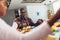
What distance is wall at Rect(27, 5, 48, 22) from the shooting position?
108 inches

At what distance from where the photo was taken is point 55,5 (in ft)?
8.26

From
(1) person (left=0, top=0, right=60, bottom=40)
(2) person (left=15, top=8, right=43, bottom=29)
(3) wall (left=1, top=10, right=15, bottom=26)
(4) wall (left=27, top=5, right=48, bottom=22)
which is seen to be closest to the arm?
(1) person (left=0, top=0, right=60, bottom=40)

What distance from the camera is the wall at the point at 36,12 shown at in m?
2.74

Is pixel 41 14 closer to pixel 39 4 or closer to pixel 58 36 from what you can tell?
pixel 39 4

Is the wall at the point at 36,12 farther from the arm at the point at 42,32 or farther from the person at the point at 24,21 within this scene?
the arm at the point at 42,32

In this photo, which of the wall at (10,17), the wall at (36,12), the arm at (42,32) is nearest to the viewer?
the arm at (42,32)

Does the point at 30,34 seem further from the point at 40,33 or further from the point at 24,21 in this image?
the point at 24,21

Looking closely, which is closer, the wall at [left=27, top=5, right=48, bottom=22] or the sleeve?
the sleeve

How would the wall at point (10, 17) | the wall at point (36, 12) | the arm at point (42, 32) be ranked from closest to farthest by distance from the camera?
the arm at point (42, 32)
the wall at point (36, 12)
the wall at point (10, 17)

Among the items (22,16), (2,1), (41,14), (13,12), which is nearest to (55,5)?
(41,14)

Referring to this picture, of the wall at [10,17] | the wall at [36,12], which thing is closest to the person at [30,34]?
the wall at [36,12]

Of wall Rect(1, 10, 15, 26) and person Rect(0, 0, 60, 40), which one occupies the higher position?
person Rect(0, 0, 60, 40)

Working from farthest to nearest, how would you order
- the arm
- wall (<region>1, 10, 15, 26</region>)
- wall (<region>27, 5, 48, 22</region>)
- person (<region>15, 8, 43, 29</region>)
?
wall (<region>1, 10, 15, 26</region>)
wall (<region>27, 5, 48, 22</region>)
person (<region>15, 8, 43, 29</region>)
the arm

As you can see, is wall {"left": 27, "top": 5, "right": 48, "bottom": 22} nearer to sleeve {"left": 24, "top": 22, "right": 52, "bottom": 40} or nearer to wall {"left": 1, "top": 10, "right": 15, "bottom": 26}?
wall {"left": 1, "top": 10, "right": 15, "bottom": 26}
